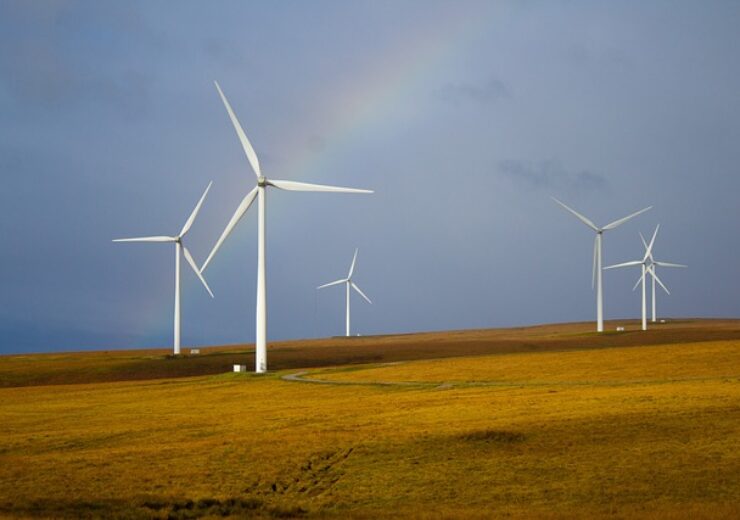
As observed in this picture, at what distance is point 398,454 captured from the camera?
38.9 m

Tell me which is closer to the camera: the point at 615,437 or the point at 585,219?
the point at 615,437

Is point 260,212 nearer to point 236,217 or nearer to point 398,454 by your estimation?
point 236,217

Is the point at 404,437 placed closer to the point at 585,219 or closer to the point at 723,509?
the point at 723,509

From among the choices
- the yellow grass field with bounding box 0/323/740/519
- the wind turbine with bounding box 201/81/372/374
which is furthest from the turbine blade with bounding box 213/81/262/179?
the yellow grass field with bounding box 0/323/740/519

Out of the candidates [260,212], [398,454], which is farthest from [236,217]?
[398,454]

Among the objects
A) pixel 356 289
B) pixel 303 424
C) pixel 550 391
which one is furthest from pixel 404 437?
pixel 356 289

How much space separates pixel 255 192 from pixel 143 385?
23.2 metres

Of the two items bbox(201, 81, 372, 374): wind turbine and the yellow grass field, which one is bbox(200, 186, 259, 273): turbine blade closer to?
bbox(201, 81, 372, 374): wind turbine

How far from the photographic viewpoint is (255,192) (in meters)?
97.6

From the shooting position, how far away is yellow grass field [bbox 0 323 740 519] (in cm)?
3036

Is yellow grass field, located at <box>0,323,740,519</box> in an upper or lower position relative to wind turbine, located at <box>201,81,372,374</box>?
lower

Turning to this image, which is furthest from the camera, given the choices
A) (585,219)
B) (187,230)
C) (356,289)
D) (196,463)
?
(356,289)

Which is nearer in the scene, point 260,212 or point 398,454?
point 398,454

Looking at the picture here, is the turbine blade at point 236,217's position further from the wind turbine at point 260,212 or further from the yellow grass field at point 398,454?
the yellow grass field at point 398,454
